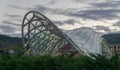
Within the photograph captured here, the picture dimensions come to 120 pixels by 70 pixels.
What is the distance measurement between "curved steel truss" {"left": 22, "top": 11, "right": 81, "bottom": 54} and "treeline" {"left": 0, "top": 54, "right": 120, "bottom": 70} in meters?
40.9

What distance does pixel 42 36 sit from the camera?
8156cm

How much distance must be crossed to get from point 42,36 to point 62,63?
55485mm

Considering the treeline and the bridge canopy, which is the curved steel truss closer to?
the bridge canopy

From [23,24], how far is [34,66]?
173 feet

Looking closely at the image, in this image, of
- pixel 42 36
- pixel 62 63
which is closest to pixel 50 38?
pixel 42 36

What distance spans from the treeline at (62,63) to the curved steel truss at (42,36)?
134 feet

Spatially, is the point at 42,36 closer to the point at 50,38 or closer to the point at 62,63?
the point at 50,38

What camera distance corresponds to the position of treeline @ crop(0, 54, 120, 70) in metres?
24.9

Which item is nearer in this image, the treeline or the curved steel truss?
the treeline

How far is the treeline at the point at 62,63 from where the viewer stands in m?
24.9

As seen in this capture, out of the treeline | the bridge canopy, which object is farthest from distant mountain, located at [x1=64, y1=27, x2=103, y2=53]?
the treeline

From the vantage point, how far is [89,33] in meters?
83.4

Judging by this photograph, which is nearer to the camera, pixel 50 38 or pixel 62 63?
pixel 62 63

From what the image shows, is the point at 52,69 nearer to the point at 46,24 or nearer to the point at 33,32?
the point at 46,24
